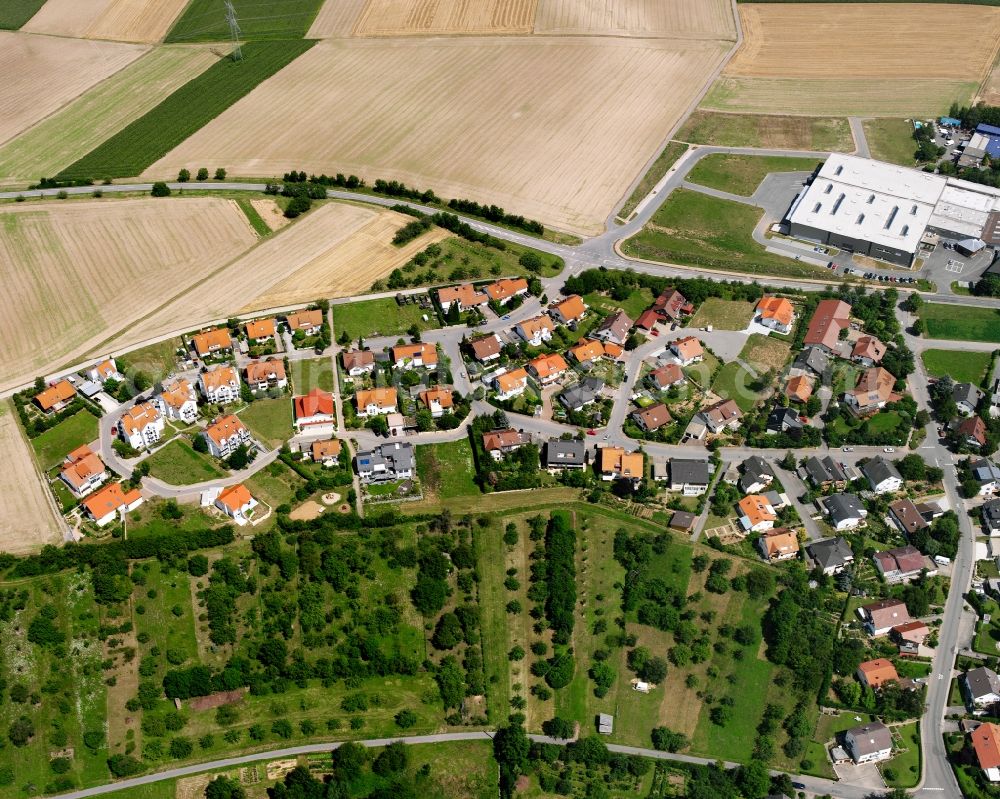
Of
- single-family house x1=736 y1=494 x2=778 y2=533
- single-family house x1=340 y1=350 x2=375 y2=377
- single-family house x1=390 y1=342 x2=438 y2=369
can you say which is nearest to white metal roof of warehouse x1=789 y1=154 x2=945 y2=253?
single-family house x1=736 y1=494 x2=778 y2=533

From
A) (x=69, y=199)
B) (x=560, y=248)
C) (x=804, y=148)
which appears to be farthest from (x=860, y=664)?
(x=69, y=199)

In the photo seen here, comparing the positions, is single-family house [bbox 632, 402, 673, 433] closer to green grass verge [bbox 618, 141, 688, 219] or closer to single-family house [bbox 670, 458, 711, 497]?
single-family house [bbox 670, 458, 711, 497]

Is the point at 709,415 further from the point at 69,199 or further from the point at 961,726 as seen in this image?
the point at 69,199

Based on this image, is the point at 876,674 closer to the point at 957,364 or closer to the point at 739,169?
the point at 957,364

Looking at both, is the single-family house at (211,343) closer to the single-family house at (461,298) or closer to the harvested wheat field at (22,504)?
the harvested wheat field at (22,504)

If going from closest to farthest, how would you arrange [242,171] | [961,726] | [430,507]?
1. [961,726]
2. [430,507]
3. [242,171]
